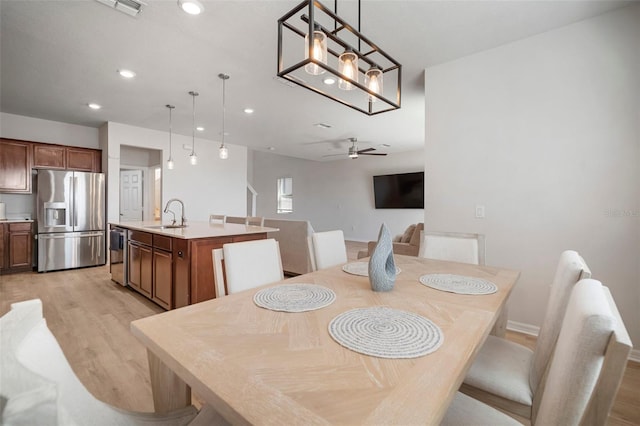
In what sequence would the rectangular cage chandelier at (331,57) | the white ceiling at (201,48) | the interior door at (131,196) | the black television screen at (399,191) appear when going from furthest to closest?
the black television screen at (399,191)
the interior door at (131,196)
the white ceiling at (201,48)
the rectangular cage chandelier at (331,57)

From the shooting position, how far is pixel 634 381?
6.01ft

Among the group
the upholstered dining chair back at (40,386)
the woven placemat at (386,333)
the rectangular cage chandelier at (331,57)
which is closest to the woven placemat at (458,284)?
the woven placemat at (386,333)

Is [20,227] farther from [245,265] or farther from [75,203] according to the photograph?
[245,265]

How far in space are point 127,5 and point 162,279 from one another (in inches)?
92.6

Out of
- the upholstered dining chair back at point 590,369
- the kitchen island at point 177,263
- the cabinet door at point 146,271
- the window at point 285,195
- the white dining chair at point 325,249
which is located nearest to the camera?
the upholstered dining chair back at point 590,369

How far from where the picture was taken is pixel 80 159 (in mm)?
5078

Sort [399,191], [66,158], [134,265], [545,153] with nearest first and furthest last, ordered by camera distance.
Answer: [545,153] → [134,265] → [66,158] → [399,191]

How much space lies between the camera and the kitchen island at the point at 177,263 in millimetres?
2575

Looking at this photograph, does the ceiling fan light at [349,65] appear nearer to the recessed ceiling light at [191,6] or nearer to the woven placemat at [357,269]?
the woven placemat at [357,269]

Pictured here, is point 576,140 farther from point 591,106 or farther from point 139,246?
point 139,246

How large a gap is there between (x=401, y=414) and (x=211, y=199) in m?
6.55

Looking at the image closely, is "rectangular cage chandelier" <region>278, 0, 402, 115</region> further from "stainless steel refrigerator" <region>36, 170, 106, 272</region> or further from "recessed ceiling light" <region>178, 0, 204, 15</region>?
"stainless steel refrigerator" <region>36, 170, 106, 272</region>

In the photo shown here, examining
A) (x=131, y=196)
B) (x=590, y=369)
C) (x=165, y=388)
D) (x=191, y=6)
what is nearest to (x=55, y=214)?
(x=131, y=196)

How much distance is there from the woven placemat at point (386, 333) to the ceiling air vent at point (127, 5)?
103 inches
